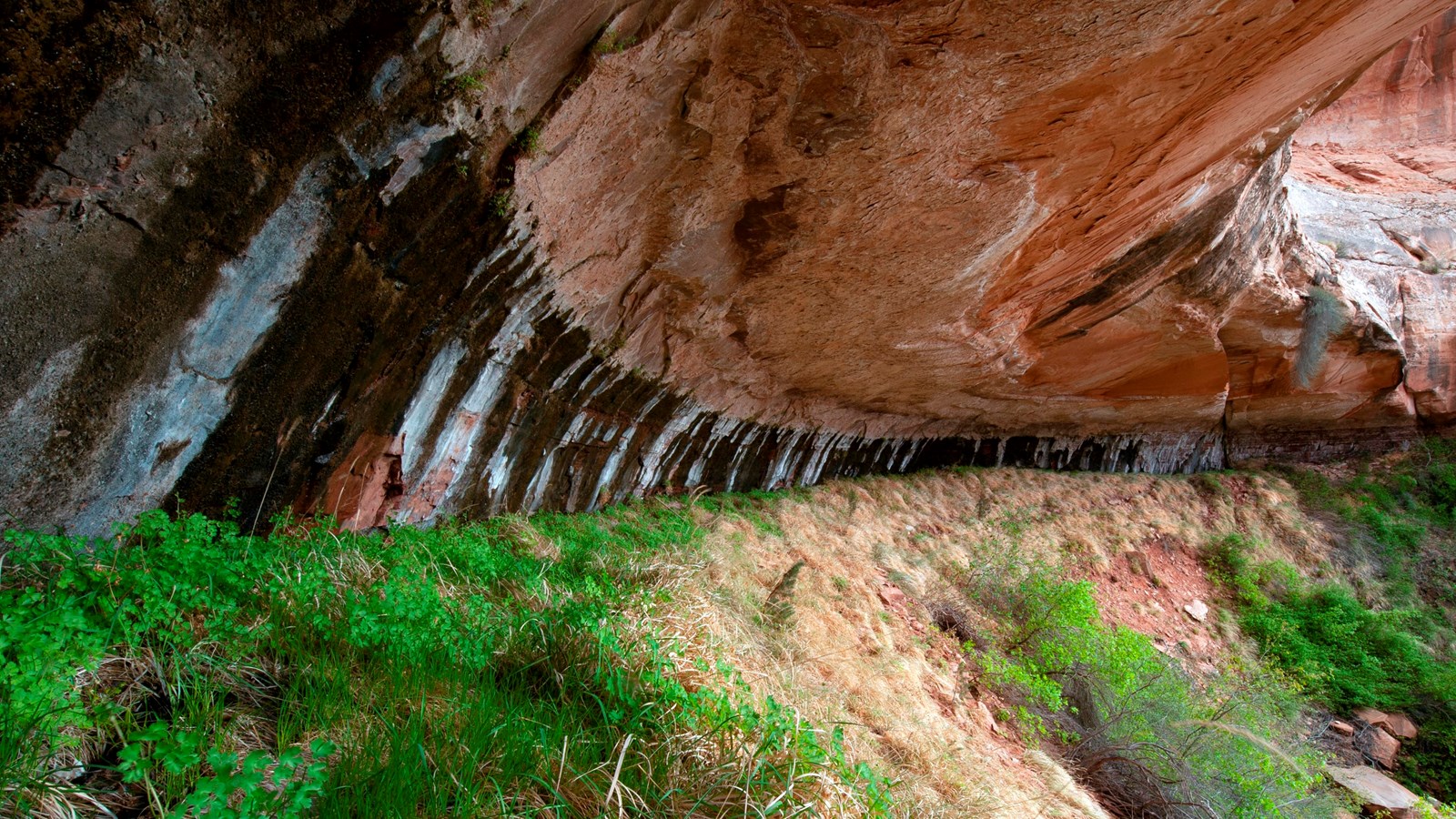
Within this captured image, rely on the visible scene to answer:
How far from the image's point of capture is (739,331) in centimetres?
630

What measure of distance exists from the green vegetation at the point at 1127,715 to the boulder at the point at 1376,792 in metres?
0.68

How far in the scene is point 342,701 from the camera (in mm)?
2264

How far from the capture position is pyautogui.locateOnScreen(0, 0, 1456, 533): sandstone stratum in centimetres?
227

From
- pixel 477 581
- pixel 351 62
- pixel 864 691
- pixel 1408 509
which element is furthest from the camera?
pixel 1408 509

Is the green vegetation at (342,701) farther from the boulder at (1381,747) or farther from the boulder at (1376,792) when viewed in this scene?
the boulder at (1381,747)

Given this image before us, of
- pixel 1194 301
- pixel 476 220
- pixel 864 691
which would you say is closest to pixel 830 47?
pixel 476 220

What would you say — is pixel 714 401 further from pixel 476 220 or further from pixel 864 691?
pixel 476 220

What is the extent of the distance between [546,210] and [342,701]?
244 cm

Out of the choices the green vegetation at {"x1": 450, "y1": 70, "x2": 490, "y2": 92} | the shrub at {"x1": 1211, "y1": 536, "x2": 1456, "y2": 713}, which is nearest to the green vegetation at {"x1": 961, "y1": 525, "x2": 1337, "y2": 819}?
the shrub at {"x1": 1211, "y1": 536, "x2": 1456, "y2": 713}

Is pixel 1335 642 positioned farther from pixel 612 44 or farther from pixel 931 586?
pixel 612 44

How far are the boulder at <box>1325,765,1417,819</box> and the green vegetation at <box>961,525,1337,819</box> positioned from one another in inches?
26.7

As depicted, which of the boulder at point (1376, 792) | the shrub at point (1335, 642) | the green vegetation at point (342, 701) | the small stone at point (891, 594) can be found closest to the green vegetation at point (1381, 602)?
the shrub at point (1335, 642)

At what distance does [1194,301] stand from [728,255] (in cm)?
620

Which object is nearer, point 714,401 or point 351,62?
point 351,62
